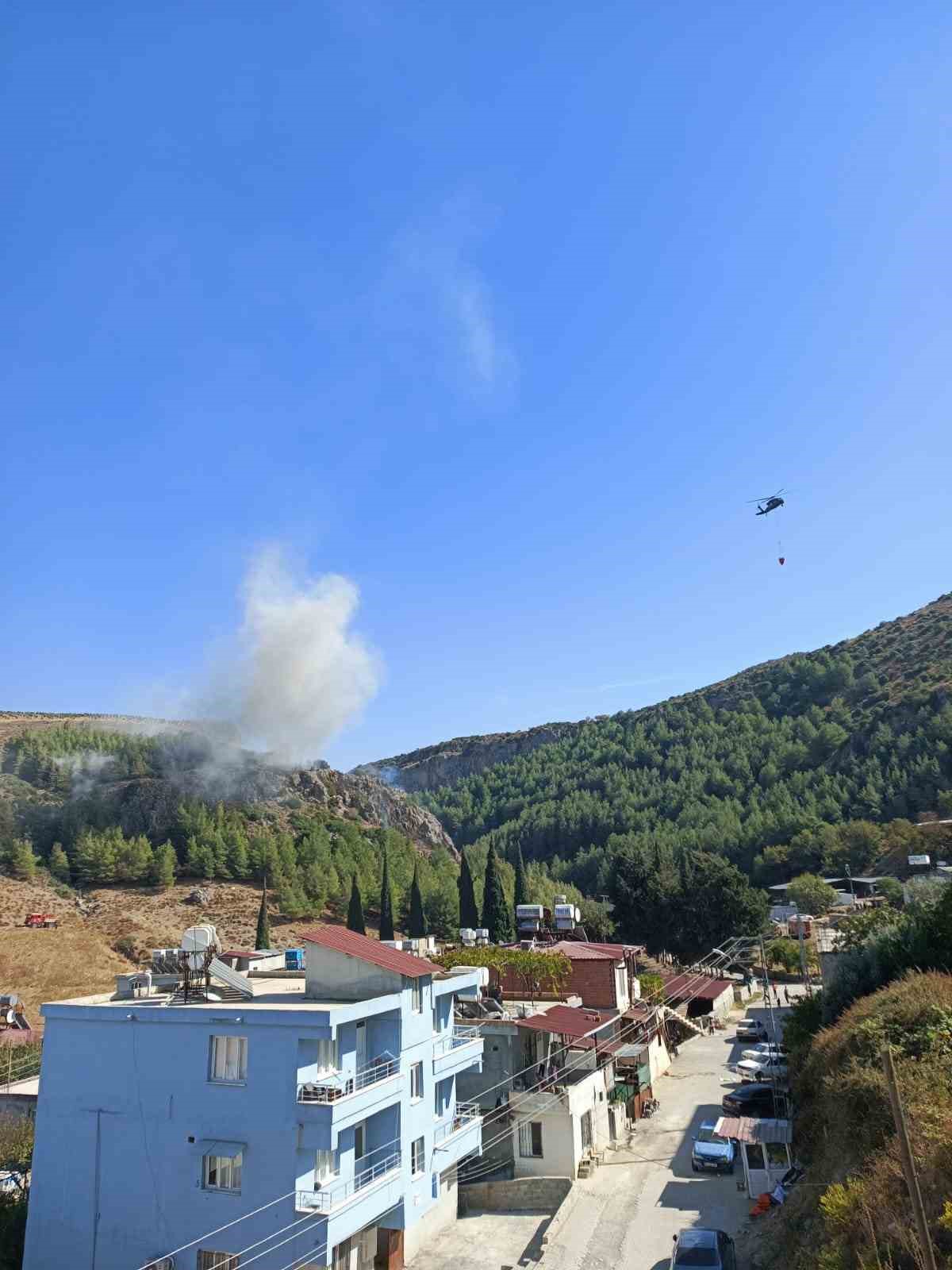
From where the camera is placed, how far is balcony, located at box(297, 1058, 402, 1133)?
2386 centimetres

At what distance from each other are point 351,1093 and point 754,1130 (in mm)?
13685

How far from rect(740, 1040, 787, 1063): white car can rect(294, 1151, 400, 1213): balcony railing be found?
19472 mm

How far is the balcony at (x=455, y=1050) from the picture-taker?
31031mm

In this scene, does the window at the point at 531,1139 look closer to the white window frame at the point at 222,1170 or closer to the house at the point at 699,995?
the white window frame at the point at 222,1170

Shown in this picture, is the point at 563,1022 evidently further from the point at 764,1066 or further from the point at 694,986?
the point at 694,986

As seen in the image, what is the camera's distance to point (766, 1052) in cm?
4184

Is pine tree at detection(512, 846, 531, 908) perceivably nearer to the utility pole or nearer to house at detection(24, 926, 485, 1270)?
house at detection(24, 926, 485, 1270)

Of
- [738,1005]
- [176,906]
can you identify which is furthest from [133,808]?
[738,1005]

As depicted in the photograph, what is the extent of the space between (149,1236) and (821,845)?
10216 centimetres

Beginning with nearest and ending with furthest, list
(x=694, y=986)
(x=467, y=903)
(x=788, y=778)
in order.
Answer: (x=694, y=986)
(x=467, y=903)
(x=788, y=778)

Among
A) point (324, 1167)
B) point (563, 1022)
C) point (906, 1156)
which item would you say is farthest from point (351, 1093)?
point (906, 1156)

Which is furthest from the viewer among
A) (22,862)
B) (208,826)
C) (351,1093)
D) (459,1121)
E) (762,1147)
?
(208,826)

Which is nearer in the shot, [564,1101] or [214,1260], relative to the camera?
[214,1260]

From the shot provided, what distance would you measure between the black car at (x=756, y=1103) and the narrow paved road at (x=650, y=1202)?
7.83 ft
